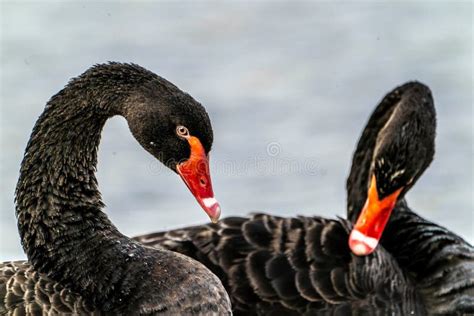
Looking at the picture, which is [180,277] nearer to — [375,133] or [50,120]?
[50,120]

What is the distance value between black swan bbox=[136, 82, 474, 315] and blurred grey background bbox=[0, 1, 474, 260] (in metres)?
0.89

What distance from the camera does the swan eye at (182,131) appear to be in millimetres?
3874

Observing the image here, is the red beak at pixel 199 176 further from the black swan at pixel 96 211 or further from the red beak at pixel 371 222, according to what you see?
the red beak at pixel 371 222

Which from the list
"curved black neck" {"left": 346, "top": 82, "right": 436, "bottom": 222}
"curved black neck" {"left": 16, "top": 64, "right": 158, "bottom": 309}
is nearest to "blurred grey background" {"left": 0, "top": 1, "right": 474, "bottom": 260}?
"curved black neck" {"left": 346, "top": 82, "right": 436, "bottom": 222}

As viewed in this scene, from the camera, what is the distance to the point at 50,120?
4062 mm

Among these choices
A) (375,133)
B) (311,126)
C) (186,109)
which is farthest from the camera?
(311,126)

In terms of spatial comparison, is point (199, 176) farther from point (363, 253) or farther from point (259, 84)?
point (259, 84)

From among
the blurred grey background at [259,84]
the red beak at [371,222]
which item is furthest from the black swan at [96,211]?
the blurred grey background at [259,84]

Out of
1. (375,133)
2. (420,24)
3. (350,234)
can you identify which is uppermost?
(420,24)

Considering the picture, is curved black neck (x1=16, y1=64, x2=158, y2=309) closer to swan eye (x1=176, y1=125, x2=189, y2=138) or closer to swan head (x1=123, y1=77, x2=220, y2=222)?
swan head (x1=123, y1=77, x2=220, y2=222)

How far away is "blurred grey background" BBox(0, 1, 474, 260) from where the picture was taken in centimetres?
635

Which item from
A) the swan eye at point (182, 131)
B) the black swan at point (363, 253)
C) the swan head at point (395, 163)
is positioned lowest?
the black swan at point (363, 253)

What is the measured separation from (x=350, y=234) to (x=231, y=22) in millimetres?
3450

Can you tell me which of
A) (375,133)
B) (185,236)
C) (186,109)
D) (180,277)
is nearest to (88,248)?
(180,277)
